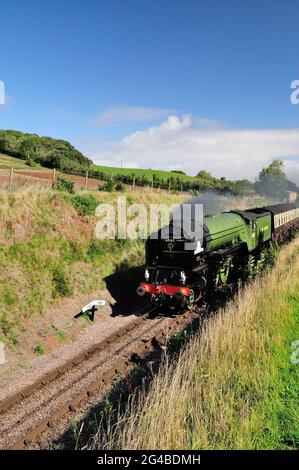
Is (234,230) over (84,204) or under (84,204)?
under

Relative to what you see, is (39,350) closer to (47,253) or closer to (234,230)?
(47,253)

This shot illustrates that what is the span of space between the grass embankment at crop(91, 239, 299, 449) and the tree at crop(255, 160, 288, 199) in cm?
6536

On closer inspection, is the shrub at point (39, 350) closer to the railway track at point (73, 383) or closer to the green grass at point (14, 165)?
the railway track at point (73, 383)

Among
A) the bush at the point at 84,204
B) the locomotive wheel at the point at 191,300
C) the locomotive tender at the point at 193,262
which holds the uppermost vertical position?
the bush at the point at 84,204

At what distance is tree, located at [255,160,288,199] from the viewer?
72750mm

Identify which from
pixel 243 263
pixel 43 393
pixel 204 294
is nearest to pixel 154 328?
pixel 204 294

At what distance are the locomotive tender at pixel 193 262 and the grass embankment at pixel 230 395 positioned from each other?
3649 millimetres

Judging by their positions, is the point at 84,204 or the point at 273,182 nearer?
the point at 84,204

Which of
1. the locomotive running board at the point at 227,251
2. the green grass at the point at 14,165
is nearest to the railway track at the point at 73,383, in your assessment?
the locomotive running board at the point at 227,251

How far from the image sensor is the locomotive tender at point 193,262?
40.6ft

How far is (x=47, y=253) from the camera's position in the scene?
45.6 ft

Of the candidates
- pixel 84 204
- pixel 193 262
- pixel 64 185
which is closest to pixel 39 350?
pixel 193 262

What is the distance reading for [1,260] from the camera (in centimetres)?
1230

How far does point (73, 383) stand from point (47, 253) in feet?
20.5
